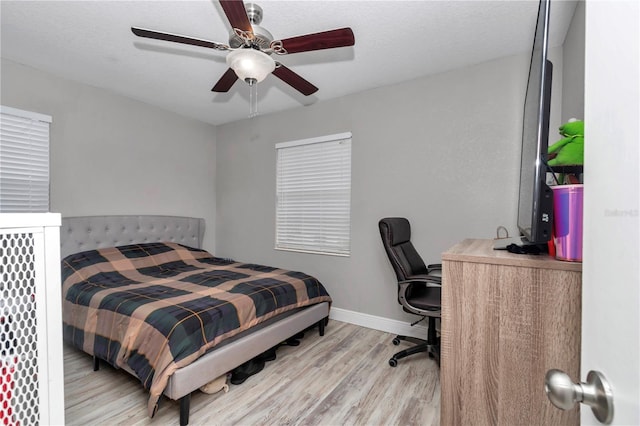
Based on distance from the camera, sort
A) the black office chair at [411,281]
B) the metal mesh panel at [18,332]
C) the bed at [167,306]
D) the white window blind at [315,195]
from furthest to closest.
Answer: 1. the white window blind at [315,195]
2. the black office chair at [411,281]
3. the bed at [167,306]
4. the metal mesh panel at [18,332]

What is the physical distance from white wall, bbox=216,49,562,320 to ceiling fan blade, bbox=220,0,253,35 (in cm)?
182

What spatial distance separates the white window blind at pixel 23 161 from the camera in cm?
248

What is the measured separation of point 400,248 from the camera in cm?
235

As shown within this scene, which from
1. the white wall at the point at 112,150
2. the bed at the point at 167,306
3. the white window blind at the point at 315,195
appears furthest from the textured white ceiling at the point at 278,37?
the bed at the point at 167,306

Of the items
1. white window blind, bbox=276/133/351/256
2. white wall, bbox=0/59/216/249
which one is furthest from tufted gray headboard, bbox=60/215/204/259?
white window blind, bbox=276/133/351/256

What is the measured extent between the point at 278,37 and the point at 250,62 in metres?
0.77

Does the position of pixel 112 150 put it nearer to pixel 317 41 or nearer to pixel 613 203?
pixel 317 41

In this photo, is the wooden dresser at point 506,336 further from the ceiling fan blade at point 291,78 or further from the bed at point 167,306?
the ceiling fan blade at point 291,78

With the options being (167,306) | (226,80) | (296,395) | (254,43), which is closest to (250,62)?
(254,43)

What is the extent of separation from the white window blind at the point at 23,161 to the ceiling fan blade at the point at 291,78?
2439mm

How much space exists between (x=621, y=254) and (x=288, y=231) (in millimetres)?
3344

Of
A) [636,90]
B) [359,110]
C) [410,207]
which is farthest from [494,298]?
[359,110]

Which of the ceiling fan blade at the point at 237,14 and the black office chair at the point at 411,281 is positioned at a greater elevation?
the ceiling fan blade at the point at 237,14

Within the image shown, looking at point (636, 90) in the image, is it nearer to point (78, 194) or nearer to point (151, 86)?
point (151, 86)
